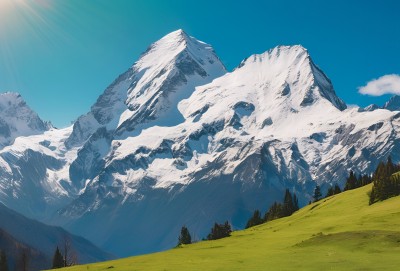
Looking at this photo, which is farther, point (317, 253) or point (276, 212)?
point (276, 212)

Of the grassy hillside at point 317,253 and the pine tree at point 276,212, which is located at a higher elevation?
the pine tree at point 276,212

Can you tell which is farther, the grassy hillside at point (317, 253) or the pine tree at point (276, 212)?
the pine tree at point (276, 212)

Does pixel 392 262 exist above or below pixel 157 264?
below

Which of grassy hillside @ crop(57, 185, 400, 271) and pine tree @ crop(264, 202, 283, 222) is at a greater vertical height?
pine tree @ crop(264, 202, 283, 222)

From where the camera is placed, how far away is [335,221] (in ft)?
263

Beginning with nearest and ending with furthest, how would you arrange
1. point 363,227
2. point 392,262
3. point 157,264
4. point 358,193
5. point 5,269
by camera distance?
1. point 392,262
2. point 157,264
3. point 363,227
4. point 358,193
5. point 5,269

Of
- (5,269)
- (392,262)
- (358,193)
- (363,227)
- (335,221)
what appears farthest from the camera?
(5,269)

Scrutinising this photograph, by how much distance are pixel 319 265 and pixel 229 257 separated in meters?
12.8

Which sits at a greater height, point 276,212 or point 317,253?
point 276,212

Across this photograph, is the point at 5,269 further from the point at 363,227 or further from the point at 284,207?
the point at 363,227

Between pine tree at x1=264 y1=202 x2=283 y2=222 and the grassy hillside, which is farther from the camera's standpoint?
pine tree at x1=264 y1=202 x2=283 y2=222

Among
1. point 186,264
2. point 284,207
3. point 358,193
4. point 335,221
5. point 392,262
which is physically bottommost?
point 392,262

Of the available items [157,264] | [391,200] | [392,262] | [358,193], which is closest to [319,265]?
[392,262]

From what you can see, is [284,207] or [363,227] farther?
[284,207]
